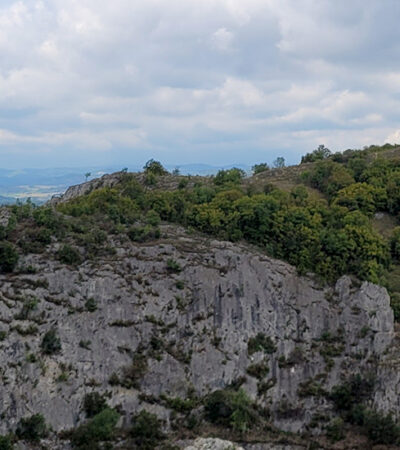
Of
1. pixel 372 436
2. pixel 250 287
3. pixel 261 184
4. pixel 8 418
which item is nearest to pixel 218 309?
pixel 250 287

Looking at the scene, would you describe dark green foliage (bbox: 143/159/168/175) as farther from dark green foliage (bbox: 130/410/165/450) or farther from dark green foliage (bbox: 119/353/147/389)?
dark green foliage (bbox: 130/410/165/450)

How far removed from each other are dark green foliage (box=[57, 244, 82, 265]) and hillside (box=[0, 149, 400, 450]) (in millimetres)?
94

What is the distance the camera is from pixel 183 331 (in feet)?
138

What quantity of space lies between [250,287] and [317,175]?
27.7 m

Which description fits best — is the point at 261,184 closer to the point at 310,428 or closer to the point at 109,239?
the point at 109,239

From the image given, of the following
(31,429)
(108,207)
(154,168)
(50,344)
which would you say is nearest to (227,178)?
(154,168)

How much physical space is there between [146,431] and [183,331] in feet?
29.2

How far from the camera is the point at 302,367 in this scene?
42.2m

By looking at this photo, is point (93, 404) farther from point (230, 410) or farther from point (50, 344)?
point (230, 410)

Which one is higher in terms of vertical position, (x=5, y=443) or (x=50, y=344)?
(x=50, y=344)

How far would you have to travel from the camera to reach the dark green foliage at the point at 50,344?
37.7 m

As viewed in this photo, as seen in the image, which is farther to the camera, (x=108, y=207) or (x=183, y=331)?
(x=108, y=207)

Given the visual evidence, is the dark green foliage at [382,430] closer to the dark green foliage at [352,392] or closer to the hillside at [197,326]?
the hillside at [197,326]

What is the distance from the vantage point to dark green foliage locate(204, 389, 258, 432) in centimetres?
3666
